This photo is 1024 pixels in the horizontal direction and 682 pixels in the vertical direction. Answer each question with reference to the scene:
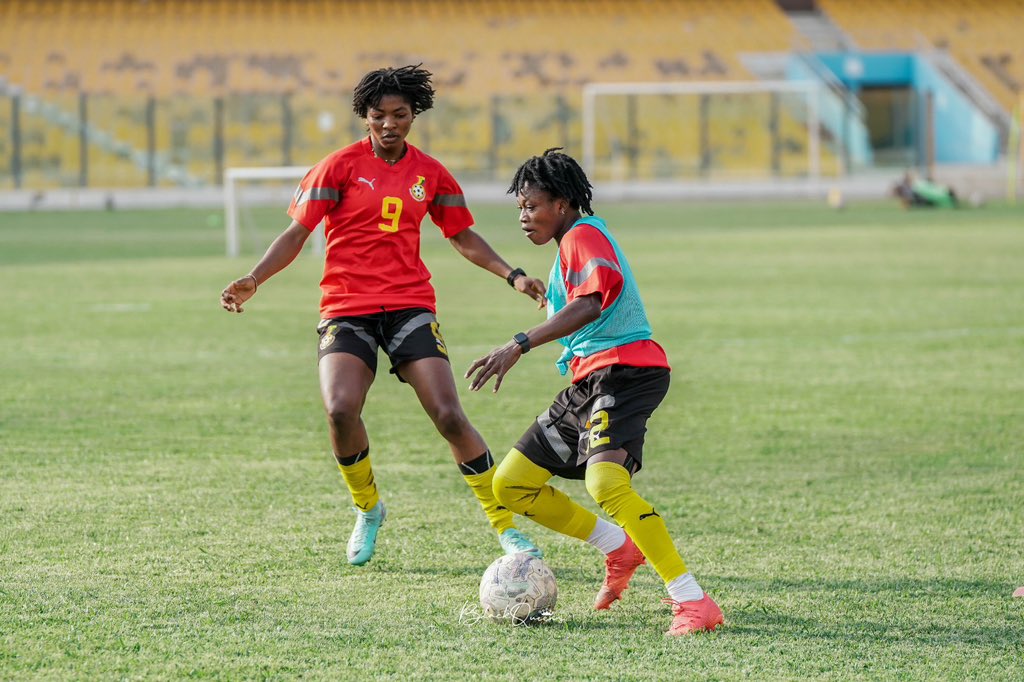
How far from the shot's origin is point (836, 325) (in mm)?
13586

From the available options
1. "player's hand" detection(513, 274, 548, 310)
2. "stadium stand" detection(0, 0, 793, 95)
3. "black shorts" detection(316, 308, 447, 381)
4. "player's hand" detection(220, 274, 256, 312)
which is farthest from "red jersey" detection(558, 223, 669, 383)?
"stadium stand" detection(0, 0, 793, 95)

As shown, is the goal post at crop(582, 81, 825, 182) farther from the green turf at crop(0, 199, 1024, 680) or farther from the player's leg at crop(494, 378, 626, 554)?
the player's leg at crop(494, 378, 626, 554)

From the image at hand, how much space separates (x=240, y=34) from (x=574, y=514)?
45.4 m

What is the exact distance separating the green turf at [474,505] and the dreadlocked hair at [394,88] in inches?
69.8

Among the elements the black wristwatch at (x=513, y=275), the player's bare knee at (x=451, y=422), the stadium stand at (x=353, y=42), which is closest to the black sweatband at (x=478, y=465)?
the player's bare knee at (x=451, y=422)

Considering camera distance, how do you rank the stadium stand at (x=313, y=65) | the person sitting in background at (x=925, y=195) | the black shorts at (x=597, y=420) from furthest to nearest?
1. the stadium stand at (x=313, y=65)
2. the person sitting in background at (x=925, y=195)
3. the black shorts at (x=597, y=420)

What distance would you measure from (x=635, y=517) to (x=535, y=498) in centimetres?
49

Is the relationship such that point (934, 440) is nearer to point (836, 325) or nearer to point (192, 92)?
point (836, 325)

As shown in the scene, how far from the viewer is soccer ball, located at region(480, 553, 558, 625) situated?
4609mm

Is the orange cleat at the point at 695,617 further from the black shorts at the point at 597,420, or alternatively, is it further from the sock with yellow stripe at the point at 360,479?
the sock with yellow stripe at the point at 360,479

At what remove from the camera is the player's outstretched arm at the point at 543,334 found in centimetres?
433

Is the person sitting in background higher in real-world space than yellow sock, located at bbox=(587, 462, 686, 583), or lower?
higher

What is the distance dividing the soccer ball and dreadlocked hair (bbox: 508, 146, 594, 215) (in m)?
1.24

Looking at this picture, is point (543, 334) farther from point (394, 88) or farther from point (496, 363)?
point (394, 88)
